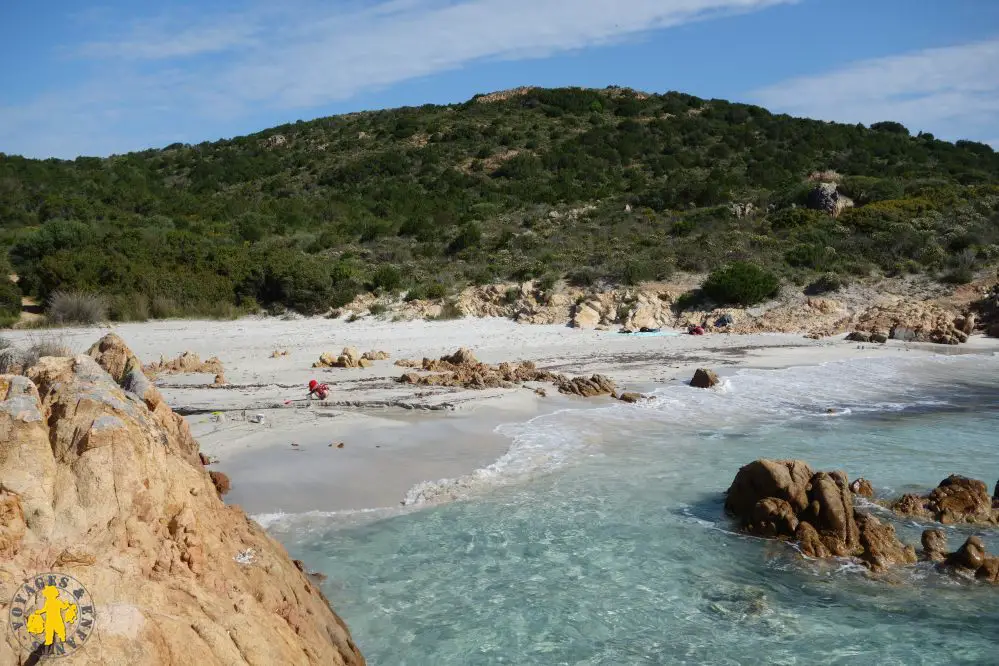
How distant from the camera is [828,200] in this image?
92.5 ft

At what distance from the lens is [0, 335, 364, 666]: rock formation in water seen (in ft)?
9.61

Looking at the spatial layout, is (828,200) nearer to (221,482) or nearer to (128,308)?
(128,308)

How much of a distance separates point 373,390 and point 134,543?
8135mm

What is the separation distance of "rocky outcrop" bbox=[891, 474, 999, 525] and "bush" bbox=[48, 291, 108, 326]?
15857 mm

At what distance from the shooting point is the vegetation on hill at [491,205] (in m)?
20.8

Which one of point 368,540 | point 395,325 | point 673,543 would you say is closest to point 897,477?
point 673,543

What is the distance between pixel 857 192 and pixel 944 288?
32.6 feet

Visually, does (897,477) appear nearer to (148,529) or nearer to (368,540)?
(368,540)

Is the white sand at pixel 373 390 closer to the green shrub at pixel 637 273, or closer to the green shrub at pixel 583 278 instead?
the green shrub at pixel 583 278

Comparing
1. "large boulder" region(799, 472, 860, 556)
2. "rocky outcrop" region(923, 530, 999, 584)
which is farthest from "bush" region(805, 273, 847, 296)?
"rocky outcrop" region(923, 530, 999, 584)

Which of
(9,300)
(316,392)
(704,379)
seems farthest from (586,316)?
(9,300)

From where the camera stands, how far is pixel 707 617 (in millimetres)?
5102

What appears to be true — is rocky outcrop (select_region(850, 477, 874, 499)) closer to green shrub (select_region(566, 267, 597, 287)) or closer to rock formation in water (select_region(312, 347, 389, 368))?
rock formation in water (select_region(312, 347, 389, 368))

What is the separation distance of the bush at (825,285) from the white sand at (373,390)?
3482 mm
